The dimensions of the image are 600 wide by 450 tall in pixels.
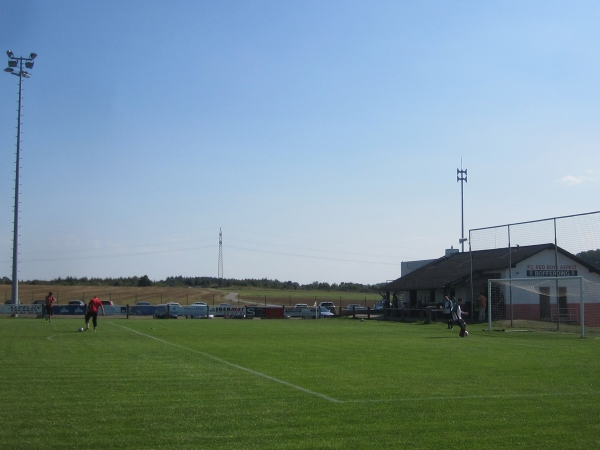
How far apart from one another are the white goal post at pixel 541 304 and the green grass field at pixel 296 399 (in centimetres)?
1528

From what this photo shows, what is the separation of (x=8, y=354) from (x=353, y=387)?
10.5 metres

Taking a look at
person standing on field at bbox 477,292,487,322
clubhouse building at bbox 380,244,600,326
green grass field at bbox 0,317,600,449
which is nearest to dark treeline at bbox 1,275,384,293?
clubhouse building at bbox 380,244,600,326

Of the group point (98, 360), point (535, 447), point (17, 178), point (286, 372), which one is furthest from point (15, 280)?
point (535, 447)

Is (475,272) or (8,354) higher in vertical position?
(475,272)

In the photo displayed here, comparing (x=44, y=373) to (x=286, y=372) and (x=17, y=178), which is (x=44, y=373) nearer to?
(x=286, y=372)

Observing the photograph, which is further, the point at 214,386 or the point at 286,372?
the point at 286,372

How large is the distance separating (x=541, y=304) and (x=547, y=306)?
400mm

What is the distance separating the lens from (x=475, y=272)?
151ft

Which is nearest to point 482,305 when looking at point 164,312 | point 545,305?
point 545,305

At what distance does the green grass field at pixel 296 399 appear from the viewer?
8648mm

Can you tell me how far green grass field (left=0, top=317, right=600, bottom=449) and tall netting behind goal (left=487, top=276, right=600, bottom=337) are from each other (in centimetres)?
1514

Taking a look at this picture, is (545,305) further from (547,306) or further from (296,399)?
(296,399)

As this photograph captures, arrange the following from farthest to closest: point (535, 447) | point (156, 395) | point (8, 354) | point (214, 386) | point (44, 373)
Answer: point (8, 354), point (44, 373), point (214, 386), point (156, 395), point (535, 447)

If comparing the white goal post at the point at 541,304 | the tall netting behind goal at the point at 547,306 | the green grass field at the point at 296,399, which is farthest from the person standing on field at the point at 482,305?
the green grass field at the point at 296,399
